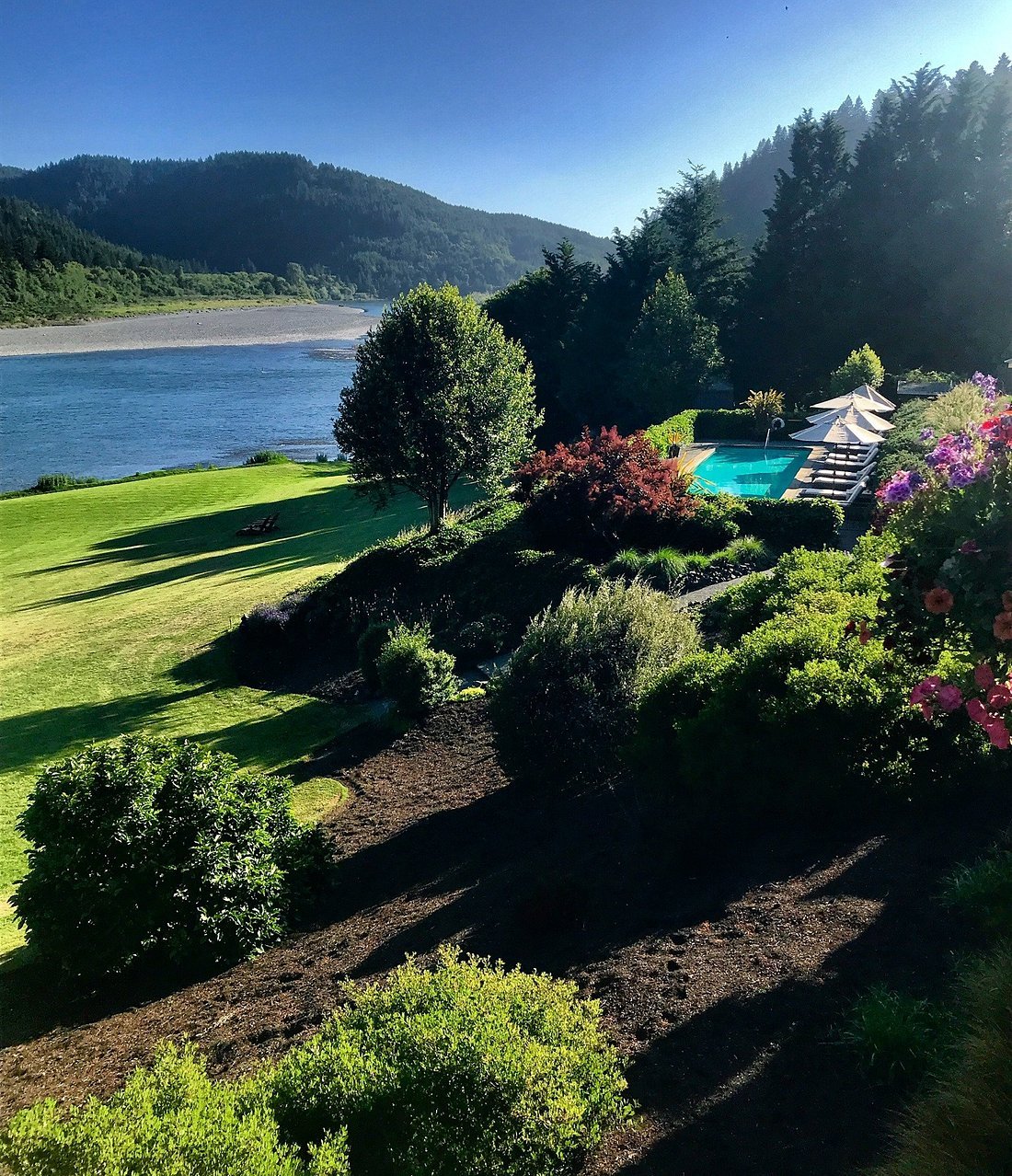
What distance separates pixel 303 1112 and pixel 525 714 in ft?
17.5

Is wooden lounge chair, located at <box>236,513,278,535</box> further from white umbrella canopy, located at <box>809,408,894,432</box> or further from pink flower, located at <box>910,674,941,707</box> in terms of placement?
pink flower, located at <box>910,674,941,707</box>

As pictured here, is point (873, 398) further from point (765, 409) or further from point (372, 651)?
point (372, 651)

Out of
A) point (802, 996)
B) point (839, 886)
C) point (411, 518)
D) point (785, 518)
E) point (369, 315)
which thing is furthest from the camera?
point (369, 315)

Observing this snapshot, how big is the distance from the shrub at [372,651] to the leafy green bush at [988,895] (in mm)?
10008

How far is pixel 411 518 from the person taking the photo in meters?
27.8

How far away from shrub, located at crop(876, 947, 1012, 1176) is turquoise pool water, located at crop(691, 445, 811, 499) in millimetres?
19511

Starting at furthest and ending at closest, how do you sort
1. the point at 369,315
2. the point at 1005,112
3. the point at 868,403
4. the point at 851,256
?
1. the point at 369,315
2. the point at 851,256
3. the point at 1005,112
4. the point at 868,403

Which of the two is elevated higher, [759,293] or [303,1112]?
[759,293]

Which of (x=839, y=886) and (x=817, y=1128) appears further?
(x=839, y=886)

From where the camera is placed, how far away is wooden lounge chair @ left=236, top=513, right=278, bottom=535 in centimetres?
2822

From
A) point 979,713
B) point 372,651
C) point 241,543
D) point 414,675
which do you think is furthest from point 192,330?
point 979,713

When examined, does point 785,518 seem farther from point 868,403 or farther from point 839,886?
point 839,886

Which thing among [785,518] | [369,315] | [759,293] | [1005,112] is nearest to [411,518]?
[785,518]

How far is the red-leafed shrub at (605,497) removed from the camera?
55.0ft
